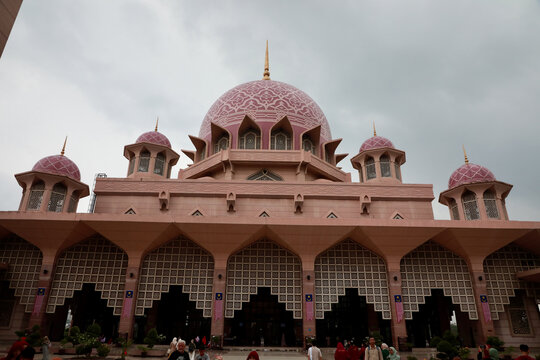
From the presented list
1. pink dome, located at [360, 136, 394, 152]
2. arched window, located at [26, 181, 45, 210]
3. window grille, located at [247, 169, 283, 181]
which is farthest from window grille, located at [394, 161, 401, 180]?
arched window, located at [26, 181, 45, 210]

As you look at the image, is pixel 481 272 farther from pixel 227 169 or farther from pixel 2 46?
pixel 2 46

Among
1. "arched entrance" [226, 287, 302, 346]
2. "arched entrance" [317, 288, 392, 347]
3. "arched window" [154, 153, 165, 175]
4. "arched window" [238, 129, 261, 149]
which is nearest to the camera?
"arched entrance" [226, 287, 302, 346]

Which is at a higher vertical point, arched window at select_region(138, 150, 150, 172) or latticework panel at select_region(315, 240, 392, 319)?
arched window at select_region(138, 150, 150, 172)

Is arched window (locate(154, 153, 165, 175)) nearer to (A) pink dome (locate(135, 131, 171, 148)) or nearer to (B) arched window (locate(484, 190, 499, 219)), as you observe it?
(A) pink dome (locate(135, 131, 171, 148))

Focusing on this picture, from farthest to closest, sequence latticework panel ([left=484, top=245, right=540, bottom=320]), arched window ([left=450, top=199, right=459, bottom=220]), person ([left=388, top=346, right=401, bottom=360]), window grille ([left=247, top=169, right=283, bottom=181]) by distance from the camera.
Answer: window grille ([left=247, top=169, right=283, bottom=181]), arched window ([left=450, top=199, right=459, bottom=220]), latticework panel ([left=484, top=245, right=540, bottom=320]), person ([left=388, top=346, right=401, bottom=360])

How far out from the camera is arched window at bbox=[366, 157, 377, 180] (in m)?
23.8

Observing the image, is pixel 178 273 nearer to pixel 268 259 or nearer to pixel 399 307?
pixel 268 259

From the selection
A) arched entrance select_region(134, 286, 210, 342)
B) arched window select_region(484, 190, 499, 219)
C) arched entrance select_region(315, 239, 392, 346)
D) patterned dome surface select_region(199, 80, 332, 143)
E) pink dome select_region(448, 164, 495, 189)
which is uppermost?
patterned dome surface select_region(199, 80, 332, 143)

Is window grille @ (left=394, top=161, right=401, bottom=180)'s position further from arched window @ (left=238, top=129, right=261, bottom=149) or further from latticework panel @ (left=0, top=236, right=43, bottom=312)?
latticework panel @ (left=0, top=236, right=43, bottom=312)

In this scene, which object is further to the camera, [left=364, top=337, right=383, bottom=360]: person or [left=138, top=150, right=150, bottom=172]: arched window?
[left=138, top=150, right=150, bottom=172]: arched window

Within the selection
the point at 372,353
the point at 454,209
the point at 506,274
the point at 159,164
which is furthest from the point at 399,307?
the point at 159,164

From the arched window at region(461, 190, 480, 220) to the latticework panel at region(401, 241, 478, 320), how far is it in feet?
9.87

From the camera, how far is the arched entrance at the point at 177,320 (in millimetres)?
20766

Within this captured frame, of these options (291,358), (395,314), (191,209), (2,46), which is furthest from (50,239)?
(395,314)
